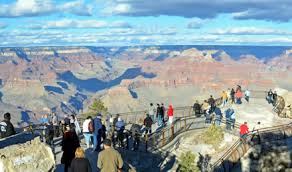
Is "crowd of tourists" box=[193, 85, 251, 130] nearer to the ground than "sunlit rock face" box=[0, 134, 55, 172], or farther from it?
nearer to the ground

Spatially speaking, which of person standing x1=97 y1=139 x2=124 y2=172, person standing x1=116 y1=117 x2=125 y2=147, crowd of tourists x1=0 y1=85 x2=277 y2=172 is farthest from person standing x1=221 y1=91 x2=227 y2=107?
person standing x1=97 y1=139 x2=124 y2=172

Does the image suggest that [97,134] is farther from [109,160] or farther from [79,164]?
[79,164]

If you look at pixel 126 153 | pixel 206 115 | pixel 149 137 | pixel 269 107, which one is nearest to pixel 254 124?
pixel 206 115

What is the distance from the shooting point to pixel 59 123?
907 inches

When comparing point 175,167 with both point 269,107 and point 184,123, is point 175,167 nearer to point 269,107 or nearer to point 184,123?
point 184,123

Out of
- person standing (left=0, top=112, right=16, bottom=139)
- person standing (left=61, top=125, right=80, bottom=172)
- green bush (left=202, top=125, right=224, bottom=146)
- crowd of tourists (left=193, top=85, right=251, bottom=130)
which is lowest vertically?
green bush (left=202, top=125, right=224, bottom=146)

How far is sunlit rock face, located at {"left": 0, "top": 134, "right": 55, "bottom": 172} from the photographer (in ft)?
37.2

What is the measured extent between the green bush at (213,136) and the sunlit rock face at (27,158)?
1383 centimetres

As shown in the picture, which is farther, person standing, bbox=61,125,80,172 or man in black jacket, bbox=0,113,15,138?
man in black jacket, bbox=0,113,15,138

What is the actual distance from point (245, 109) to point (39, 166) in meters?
24.2

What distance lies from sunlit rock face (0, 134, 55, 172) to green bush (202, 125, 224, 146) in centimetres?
1383

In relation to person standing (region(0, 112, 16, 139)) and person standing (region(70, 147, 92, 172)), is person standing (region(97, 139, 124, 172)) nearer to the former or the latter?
person standing (region(70, 147, 92, 172))

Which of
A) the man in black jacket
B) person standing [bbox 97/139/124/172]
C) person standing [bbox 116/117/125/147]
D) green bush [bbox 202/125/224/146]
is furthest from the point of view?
green bush [bbox 202/125/224/146]

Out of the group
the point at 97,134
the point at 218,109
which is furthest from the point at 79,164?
the point at 218,109
